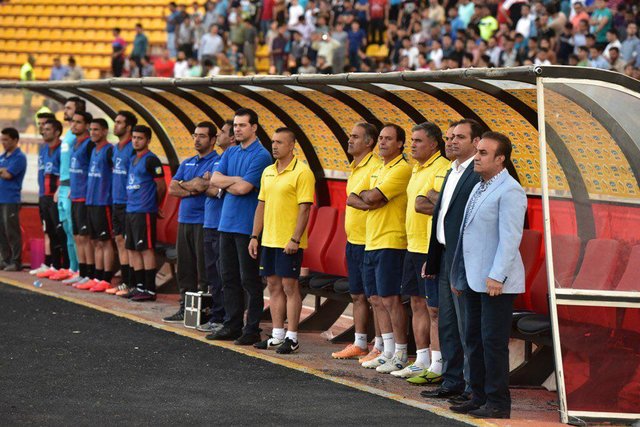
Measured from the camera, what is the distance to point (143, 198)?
47.4 feet

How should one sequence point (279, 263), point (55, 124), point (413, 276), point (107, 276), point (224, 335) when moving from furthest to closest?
1. point (55, 124)
2. point (107, 276)
3. point (224, 335)
4. point (279, 263)
5. point (413, 276)

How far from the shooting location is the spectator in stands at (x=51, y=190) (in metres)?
16.4

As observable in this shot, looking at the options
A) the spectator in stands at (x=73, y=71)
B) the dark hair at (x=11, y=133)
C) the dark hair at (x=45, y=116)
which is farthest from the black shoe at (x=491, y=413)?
the spectator in stands at (x=73, y=71)

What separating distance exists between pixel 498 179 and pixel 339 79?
2532 mm

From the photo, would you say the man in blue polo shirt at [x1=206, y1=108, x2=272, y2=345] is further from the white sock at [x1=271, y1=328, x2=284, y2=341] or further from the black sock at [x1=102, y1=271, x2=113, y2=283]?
the black sock at [x1=102, y1=271, x2=113, y2=283]

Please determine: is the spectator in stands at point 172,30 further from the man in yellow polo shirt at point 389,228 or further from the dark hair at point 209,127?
the man in yellow polo shirt at point 389,228

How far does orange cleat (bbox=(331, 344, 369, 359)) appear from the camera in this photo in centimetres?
1123

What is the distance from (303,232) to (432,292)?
1824 mm

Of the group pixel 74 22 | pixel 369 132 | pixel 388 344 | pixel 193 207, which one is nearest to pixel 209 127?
pixel 193 207

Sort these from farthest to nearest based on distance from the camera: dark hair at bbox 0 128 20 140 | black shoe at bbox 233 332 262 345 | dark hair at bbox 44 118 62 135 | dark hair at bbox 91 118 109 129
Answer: dark hair at bbox 0 128 20 140 → dark hair at bbox 44 118 62 135 → dark hair at bbox 91 118 109 129 → black shoe at bbox 233 332 262 345

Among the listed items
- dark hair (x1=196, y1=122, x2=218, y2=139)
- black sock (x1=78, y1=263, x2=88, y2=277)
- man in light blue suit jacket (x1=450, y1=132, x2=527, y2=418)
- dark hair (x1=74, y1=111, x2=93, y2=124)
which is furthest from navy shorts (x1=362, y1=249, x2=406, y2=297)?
black sock (x1=78, y1=263, x2=88, y2=277)

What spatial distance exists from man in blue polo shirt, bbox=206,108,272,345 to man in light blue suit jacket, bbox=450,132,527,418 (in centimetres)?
338

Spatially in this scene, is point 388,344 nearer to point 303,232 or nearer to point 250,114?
point 303,232

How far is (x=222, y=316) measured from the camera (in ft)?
41.3
